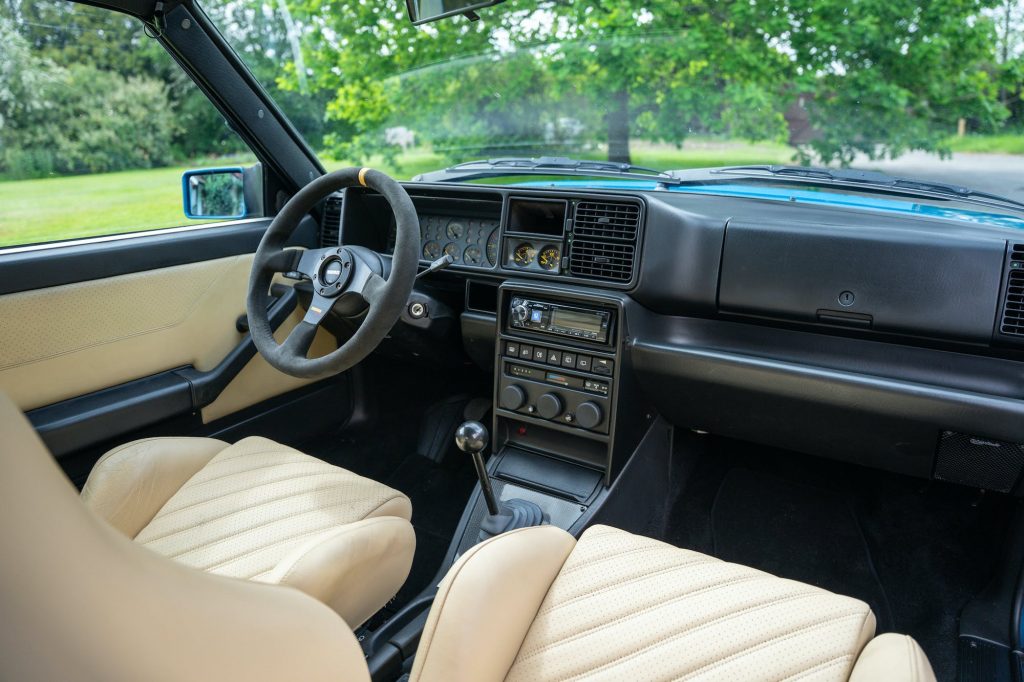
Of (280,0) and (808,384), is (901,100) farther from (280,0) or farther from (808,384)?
(280,0)

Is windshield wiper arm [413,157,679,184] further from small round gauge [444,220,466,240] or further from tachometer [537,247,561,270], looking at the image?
tachometer [537,247,561,270]

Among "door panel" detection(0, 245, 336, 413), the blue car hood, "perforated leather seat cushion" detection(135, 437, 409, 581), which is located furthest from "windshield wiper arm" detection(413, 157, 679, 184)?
"perforated leather seat cushion" detection(135, 437, 409, 581)

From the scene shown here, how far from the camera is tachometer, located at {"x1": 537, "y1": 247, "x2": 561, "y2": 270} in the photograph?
233cm

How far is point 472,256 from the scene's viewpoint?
2.54 metres

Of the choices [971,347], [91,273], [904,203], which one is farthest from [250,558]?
[904,203]

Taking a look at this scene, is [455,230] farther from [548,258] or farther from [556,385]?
[556,385]

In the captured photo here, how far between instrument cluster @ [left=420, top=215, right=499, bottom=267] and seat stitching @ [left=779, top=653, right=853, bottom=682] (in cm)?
152

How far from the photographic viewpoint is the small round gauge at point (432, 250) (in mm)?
2654

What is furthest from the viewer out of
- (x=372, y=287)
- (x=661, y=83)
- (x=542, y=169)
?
(x=661, y=83)

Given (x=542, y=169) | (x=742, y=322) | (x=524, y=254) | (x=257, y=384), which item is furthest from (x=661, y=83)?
(x=257, y=384)

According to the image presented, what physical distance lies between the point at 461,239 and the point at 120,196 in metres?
1.62

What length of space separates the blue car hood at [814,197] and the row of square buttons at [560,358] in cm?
55

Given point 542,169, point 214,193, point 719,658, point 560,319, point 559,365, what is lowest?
point 719,658

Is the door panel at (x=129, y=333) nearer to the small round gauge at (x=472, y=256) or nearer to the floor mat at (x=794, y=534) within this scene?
the small round gauge at (x=472, y=256)
